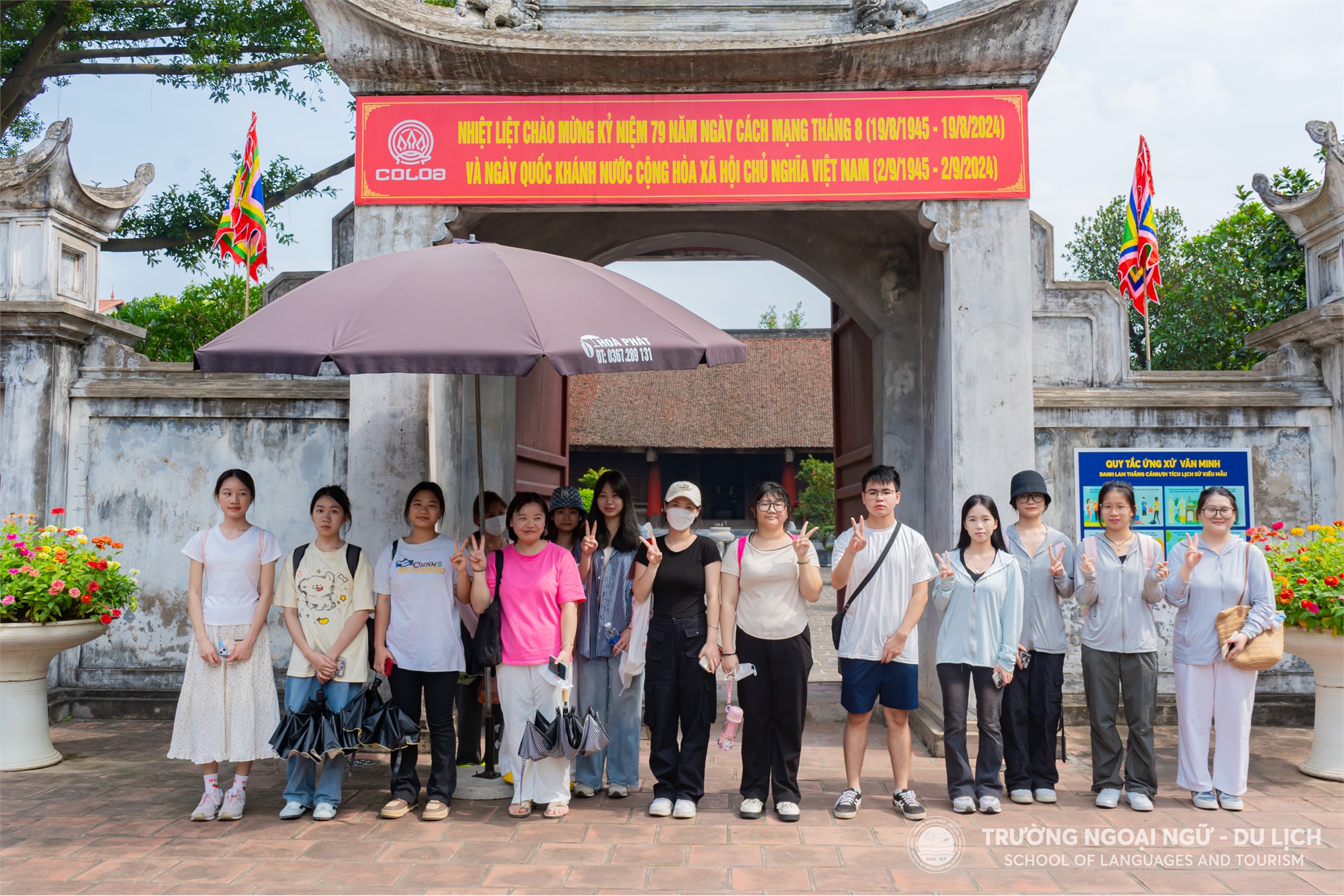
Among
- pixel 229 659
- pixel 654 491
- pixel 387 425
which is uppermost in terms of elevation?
pixel 387 425

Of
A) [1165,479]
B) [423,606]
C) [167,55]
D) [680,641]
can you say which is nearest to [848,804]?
[680,641]

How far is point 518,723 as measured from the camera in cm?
484

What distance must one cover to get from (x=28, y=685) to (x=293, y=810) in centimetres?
222

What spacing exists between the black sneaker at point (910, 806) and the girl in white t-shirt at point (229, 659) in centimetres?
292

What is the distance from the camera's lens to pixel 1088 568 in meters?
4.99

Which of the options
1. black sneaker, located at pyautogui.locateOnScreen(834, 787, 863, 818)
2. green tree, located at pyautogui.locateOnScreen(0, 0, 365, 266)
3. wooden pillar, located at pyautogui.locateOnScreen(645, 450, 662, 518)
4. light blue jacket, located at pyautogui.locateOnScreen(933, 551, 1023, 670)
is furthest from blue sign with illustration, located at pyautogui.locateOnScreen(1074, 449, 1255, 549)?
wooden pillar, located at pyautogui.locateOnScreen(645, 450, 662, 518)

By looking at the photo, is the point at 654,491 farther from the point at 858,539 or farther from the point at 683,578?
the point at 858,539

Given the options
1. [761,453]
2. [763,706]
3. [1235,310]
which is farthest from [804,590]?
[761,453]

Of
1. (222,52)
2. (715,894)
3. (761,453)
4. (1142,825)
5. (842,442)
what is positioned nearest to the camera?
(715,894)

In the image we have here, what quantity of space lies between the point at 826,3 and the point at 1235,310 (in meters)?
12.4

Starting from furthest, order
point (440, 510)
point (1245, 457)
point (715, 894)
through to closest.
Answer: point (1245, 457), point (440, 510), point (715, 894)

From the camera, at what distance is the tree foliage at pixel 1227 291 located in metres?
11.8

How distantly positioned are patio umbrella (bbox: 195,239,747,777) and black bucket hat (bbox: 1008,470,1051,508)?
1616 mm

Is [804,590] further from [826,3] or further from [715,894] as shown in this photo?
[826,3]
